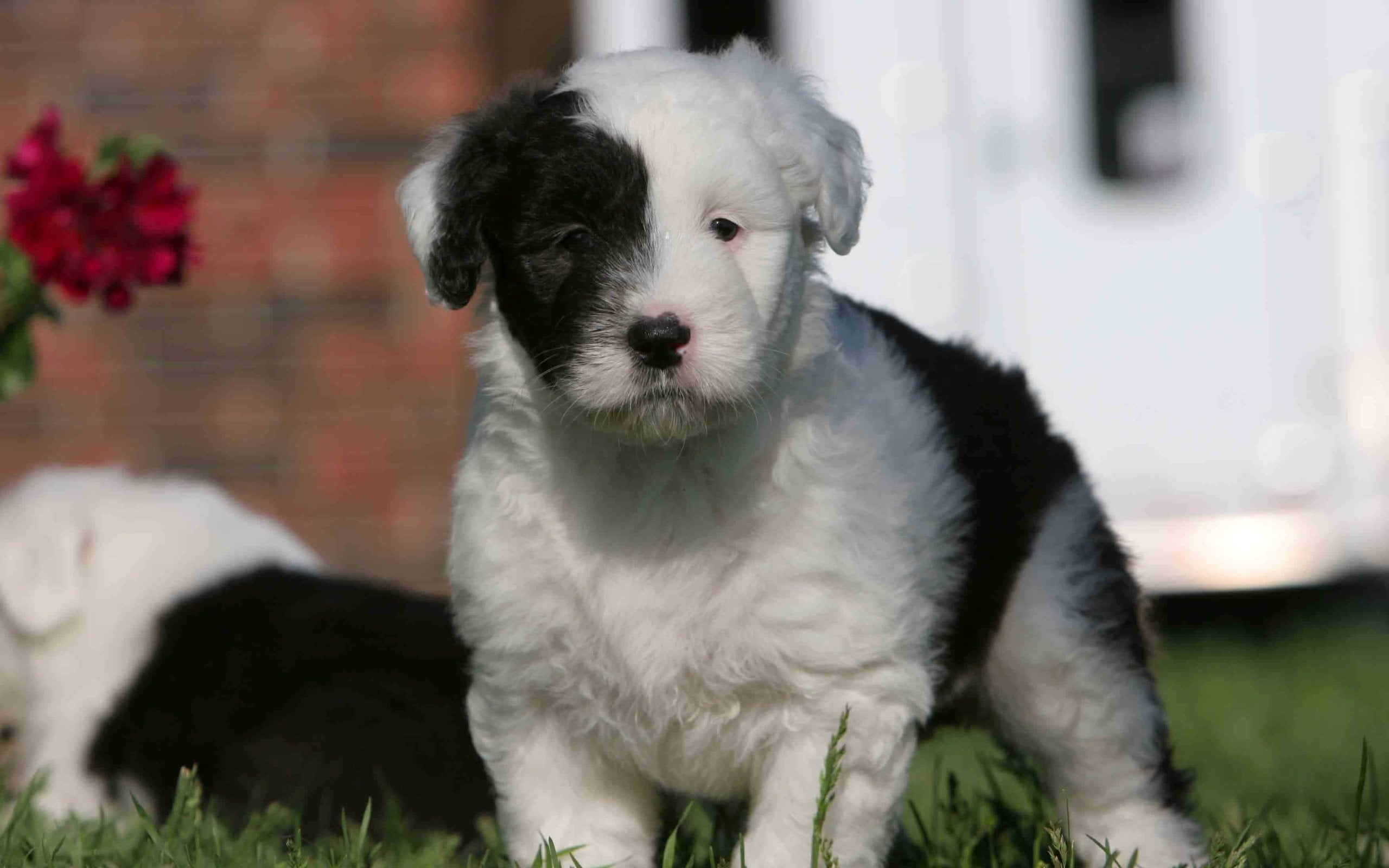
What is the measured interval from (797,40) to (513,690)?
565cm

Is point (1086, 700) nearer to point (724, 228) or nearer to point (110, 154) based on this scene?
point (724, 228)

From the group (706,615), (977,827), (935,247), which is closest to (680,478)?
(706,615)

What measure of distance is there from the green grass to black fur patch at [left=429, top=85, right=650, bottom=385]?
0.88 metres

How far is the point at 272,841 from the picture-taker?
4.06m

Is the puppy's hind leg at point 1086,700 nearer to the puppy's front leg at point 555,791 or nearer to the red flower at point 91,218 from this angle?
the puppy's front leg at point 555,791

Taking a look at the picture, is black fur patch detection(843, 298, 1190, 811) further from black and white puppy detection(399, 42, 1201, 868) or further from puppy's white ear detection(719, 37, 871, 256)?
puppy's white ear detection(719, 37, 871, 256)

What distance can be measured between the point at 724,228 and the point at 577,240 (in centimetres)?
26

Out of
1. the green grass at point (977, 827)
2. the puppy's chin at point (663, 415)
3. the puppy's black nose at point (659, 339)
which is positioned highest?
the puppy's black nose at point (659, 339)

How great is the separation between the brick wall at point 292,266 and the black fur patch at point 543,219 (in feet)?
17.2

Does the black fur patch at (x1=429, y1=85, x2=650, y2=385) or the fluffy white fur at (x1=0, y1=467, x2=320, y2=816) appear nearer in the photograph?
the black fur patch at (x1=429, y1=85, x2=650, y2=385)

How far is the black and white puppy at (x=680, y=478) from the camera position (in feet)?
10.4

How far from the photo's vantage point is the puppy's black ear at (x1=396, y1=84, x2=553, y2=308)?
333cm

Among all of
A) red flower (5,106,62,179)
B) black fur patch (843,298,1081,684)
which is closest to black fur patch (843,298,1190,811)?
black fur patch (843,298,1081,684)

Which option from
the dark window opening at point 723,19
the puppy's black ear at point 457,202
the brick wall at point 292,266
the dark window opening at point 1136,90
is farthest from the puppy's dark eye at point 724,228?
the dark window opening at point 1136,90
